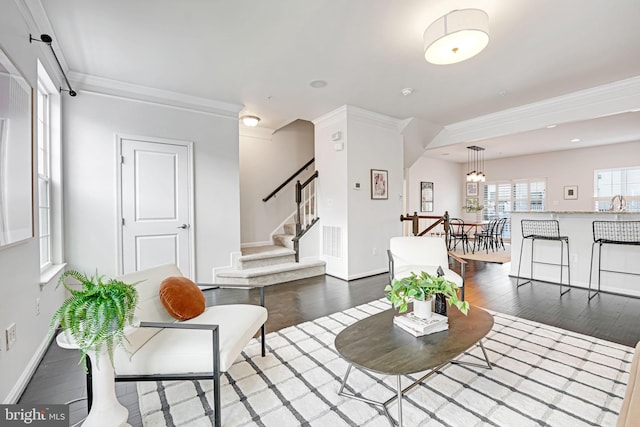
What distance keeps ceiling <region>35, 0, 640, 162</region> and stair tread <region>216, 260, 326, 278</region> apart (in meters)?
2.53

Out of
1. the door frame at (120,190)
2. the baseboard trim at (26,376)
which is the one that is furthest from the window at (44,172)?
the baseboard trim at (26,376)

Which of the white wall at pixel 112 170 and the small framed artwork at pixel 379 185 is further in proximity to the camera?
the small framed artwork at pixel 379 185

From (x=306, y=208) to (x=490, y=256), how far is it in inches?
175

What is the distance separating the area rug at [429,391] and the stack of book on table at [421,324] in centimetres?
39

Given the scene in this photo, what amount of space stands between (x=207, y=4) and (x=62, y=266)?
298cm

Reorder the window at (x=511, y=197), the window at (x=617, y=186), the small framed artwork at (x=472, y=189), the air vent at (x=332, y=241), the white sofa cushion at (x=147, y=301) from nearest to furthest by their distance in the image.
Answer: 1. the white sofa cushion at (x=147, y=301)
2. the air vent at (x=332, y=241)
3. the window at (x=617, y=186)
4. the window at (x=511, y=197)
5. the small framed artwork at (x=472, y=189)

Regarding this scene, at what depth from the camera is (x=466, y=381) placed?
193 cm

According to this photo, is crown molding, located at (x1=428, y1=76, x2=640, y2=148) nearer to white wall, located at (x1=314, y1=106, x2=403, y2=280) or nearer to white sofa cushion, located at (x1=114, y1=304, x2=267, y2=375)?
white wall, located at (x1=314, y1=106, x2=403, y2=280)

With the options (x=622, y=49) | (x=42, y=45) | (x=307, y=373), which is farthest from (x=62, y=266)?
(x=622, y=49)

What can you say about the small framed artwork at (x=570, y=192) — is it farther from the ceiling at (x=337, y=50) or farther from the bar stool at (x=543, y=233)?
the ceiling at (x=337, y=50)

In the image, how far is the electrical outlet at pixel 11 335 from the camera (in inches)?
69.6

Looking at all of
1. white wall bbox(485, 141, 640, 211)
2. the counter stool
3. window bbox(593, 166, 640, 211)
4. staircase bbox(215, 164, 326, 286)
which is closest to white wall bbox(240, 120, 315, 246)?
staircase bbox(215, 164, 326, 286)

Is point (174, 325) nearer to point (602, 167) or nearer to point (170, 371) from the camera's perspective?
point (170, 371)

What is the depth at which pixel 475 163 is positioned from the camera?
10023mm
